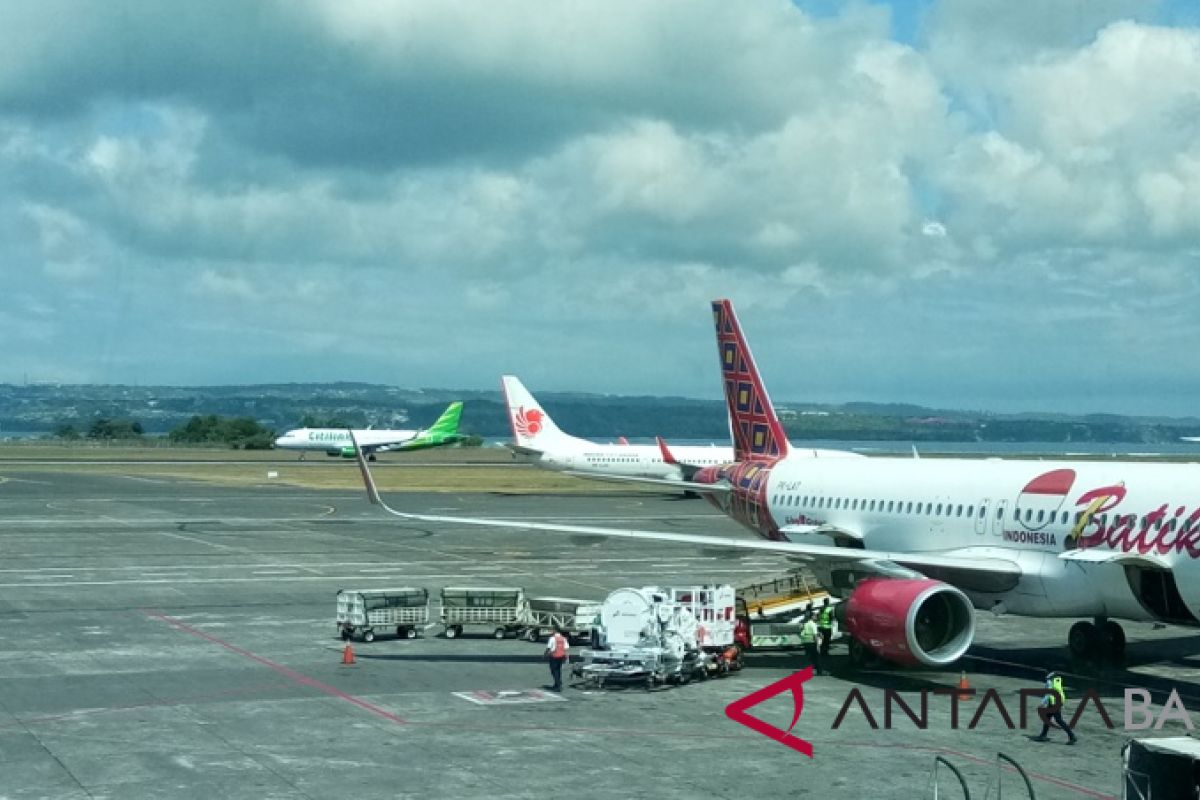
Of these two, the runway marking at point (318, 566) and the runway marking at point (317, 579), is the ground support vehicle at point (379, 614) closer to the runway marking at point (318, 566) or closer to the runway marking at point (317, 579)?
Answer: the runway marking at point (317, 579)

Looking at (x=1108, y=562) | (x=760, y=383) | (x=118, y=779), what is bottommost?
(x=118, y=779)

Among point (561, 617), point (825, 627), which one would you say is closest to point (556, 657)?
point (561, 617)

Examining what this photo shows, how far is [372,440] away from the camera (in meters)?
183

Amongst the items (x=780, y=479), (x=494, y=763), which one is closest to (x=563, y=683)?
(x=494, y=763)

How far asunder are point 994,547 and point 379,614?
15.9 meters

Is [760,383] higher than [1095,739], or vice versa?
[760,383]

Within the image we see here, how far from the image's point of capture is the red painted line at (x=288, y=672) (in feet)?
90.8

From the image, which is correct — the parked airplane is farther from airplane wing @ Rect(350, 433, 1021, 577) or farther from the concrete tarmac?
airplane wing @ Rect(350, 433, 1021, 577)

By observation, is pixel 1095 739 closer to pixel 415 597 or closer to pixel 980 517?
pixel 980 517

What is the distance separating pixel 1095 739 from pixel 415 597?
62.6 feet

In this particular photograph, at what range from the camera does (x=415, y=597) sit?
126 feet

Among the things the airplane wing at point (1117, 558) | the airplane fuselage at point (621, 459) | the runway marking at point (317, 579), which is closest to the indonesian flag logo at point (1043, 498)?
the airplane wing at point (1117, 558)

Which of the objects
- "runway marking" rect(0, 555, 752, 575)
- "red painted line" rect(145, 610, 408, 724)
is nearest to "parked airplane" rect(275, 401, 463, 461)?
"runway marking" rect(0, 555, 752, 575)

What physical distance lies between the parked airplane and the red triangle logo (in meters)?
150
